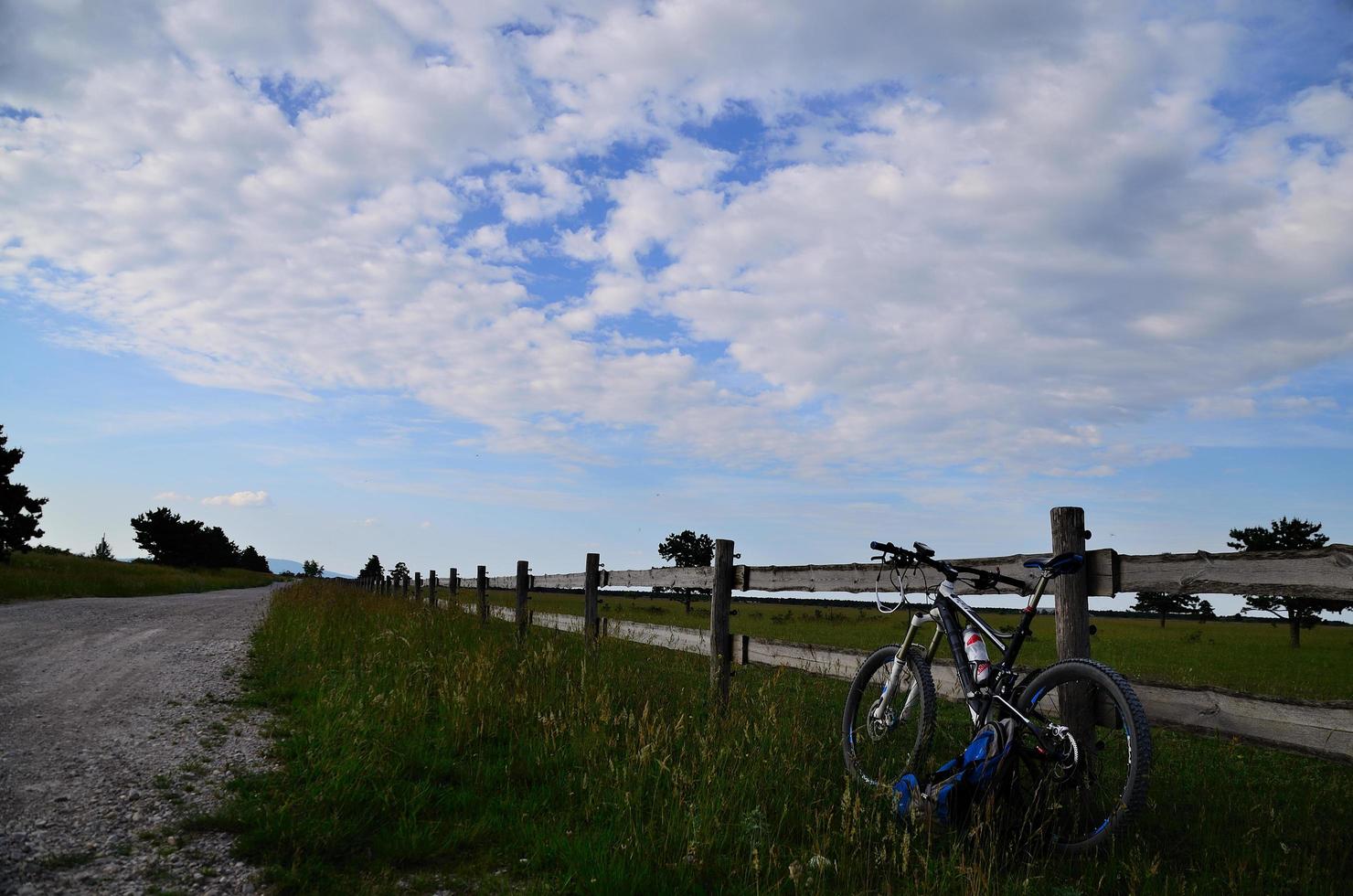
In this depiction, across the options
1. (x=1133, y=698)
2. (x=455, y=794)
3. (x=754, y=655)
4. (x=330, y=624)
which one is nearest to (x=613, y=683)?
(x=754, y=655)

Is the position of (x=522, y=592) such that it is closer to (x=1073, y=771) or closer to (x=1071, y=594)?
(x=1071, y=594)

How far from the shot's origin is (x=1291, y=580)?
3490 millimetres

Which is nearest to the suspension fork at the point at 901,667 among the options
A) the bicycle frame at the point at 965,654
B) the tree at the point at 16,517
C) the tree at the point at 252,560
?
the bicycle frame at the point at 965,654

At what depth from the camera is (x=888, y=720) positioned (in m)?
5.21

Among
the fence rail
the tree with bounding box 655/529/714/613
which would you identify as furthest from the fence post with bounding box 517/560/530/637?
the tree with bounding box 655/529/714/613

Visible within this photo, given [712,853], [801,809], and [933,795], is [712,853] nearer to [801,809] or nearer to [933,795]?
[801,809]

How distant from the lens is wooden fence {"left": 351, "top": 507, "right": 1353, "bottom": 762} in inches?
140

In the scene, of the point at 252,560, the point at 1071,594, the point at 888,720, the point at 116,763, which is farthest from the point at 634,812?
the point at 252,560

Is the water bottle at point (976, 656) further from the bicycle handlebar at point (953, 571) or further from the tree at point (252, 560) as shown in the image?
the tree at point (252, 560)

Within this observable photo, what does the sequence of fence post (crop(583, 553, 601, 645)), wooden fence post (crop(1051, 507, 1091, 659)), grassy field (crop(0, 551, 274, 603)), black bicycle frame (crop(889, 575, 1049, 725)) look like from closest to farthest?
1. black bicycle frame (crop(889, 575, 1049, 725))
2. wooden fence post (crop(1051, 507, 1091, 659))
3. fence post (crop(583, 553, 601, 645))
4. grassy field (crop(0, 551, 274, 603))

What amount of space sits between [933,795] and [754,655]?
330cm

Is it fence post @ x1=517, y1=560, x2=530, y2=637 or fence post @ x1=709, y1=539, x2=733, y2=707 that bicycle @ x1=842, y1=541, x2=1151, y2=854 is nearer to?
fence post @ x1=709, y1=539, x2=733, y2=707

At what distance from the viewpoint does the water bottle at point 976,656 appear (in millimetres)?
4246

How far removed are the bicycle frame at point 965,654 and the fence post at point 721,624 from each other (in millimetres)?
2054
